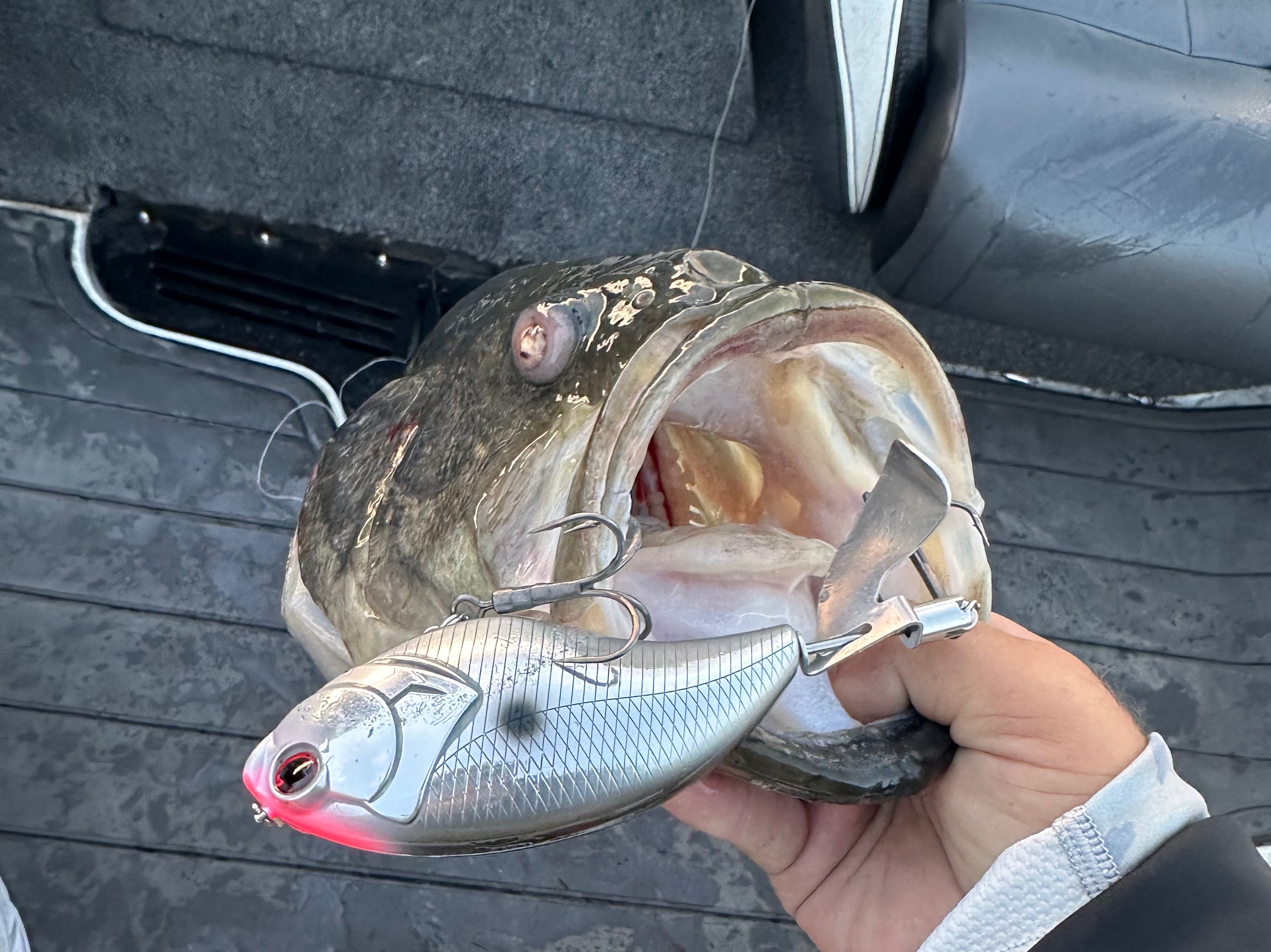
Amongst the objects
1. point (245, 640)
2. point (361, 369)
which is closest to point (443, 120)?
point (361, 369)

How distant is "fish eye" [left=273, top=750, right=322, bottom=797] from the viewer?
0.53 meters

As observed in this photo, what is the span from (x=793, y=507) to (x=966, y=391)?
1329 millimetres

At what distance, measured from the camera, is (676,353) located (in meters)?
0.72

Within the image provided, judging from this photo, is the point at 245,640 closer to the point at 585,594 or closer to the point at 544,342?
the point at 544,342

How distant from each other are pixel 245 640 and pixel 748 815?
1145 mm

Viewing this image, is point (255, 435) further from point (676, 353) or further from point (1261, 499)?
point (1261, 499)

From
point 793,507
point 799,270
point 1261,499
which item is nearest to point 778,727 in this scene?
point 793,507

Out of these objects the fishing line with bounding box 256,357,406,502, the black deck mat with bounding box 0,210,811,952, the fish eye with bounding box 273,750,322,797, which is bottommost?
the black deck mat with bounding box 0,210,811,952

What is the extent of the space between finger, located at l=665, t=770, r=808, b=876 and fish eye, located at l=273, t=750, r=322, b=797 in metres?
0.58

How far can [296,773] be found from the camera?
0.54 meters

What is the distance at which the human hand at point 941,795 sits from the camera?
0.87m

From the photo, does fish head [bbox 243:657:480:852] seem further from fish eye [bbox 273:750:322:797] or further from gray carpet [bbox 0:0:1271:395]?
gray carpet [bbox 0:0:1271:395]

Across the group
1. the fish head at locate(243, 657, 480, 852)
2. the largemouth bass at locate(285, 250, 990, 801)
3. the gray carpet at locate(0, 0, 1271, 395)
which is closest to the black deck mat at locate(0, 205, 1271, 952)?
the gray carpet at locate(0, 0, 1271, 395)

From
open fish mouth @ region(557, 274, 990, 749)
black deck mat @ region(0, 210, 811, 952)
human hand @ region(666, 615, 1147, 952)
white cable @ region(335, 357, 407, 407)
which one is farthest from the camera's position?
white cable @ region(335, 357, 407, 407)
